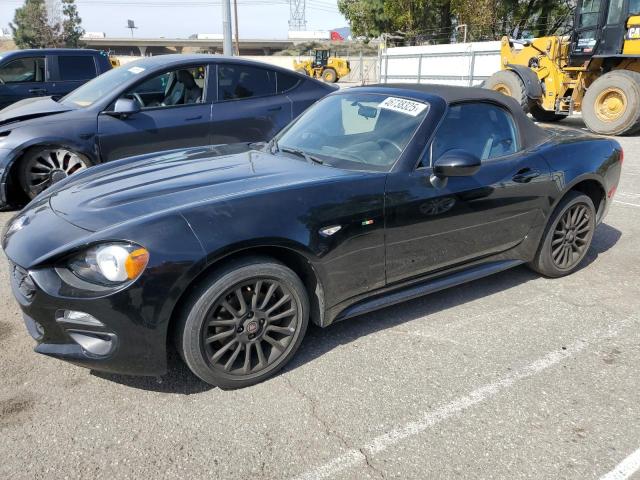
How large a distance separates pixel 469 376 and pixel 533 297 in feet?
4.14

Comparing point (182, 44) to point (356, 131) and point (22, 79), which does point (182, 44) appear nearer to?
point (22, 79)

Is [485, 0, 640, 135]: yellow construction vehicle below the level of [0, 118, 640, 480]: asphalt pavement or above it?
above

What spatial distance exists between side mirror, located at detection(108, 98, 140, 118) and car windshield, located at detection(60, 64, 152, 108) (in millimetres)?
334

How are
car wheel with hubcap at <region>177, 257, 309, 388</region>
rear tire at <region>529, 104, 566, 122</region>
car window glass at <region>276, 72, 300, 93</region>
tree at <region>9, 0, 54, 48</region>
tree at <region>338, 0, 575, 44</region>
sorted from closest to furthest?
car wheel with hubcap at <region>177, 257, 309, 388</region>
car window glass at <region>276, 72, 300, 93</region>
rear tire at <region>529, 104, 566, 122</region>
tree at <region>338, 0, 575, 44</region>
tree at <region>9, 0, 54, 48</region>

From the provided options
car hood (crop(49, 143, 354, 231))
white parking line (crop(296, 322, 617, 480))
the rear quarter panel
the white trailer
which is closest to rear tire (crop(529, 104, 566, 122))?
the white trailer

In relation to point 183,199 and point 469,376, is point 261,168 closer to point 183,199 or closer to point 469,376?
point 183,199

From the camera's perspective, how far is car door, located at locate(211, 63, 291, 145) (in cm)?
568

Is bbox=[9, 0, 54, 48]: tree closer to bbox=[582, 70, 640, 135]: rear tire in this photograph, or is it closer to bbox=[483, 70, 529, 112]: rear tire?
bbox=[483, 70, 529, 112]: rear tire

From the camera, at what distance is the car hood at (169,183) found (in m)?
2.50

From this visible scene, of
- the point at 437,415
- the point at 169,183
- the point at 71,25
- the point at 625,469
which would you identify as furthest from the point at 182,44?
the point at 625,469

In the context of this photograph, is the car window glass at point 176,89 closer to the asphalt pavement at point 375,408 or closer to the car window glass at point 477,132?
the asphalt pavement at point 375,408

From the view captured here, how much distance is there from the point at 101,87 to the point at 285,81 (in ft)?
6.82

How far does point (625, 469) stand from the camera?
2125 millimetres

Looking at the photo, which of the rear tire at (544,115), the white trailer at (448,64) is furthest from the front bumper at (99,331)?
the white trailer at (448,64)
